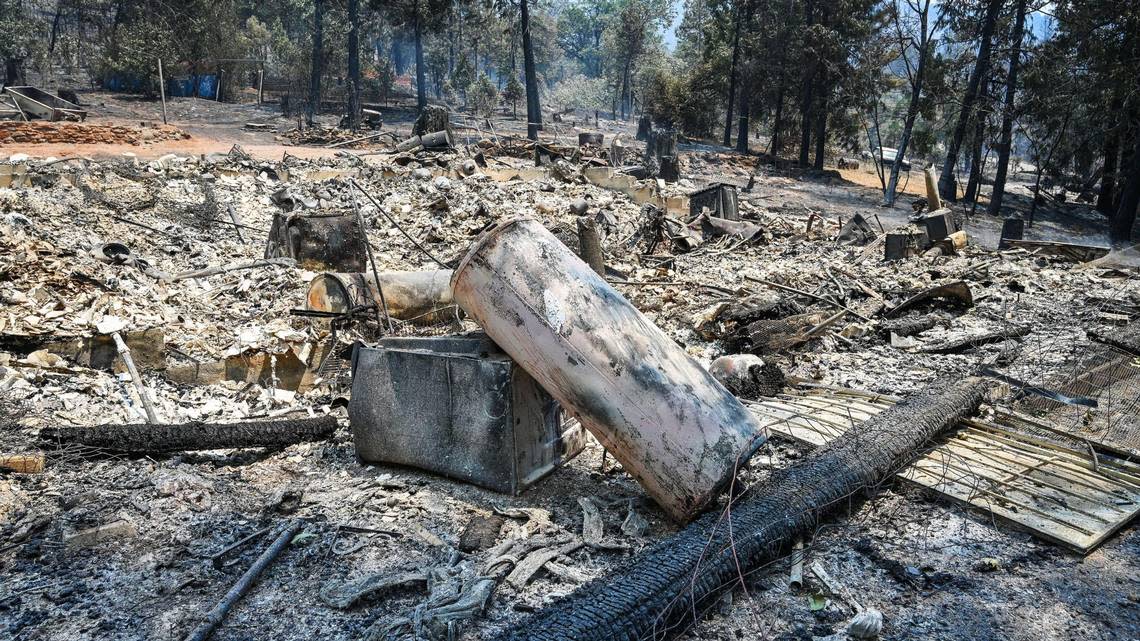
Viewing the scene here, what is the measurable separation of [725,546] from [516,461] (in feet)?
4.00

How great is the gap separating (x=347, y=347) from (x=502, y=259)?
128 inches

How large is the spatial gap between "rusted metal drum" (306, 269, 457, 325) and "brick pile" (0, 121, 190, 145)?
15.4 m

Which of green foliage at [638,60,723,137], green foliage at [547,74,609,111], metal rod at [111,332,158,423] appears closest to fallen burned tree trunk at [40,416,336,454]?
metal rod at [111,332,158,423]

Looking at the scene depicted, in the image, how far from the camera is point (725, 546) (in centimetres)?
309

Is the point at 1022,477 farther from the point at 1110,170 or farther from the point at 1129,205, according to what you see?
the point at 1110,170

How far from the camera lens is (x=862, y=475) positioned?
12.2ft

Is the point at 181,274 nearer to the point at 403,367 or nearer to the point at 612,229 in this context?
the point at 403,367

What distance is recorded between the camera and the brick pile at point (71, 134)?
17750mm

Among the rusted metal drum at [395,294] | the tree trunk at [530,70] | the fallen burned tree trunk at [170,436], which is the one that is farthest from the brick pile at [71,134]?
the fallen burned tree trunk at [170,436]

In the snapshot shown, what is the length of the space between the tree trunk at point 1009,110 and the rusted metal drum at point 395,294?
18057 mm

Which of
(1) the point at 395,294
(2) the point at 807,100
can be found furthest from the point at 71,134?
(2) the point at 807,100

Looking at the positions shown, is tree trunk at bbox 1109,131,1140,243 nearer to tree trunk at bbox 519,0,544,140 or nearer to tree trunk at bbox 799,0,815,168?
tree trunk at bbox 799,0,815,168

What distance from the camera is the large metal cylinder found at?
333 cm

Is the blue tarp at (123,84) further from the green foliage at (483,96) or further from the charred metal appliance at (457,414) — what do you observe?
the charred metal appliance at (457,414)
